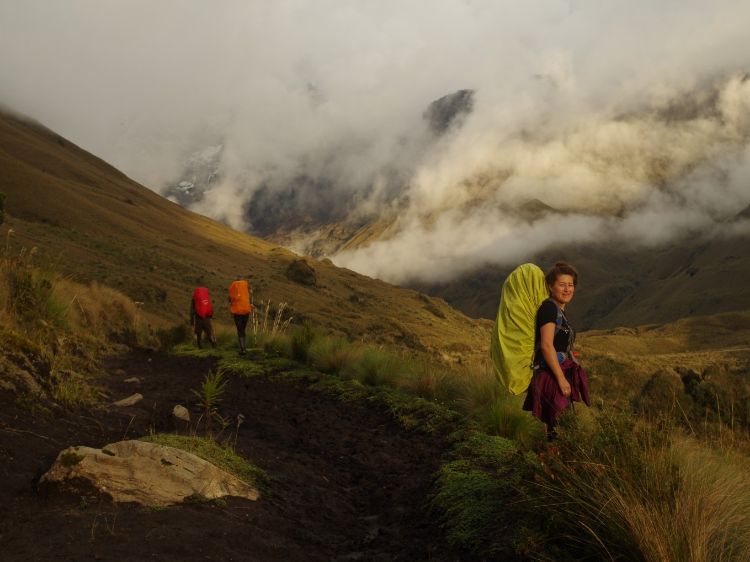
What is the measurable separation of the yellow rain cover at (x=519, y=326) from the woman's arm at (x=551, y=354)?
259mm

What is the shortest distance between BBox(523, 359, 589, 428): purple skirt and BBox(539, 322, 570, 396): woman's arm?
8 centimetres

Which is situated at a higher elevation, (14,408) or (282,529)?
(282,529)

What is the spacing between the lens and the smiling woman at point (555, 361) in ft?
16.4

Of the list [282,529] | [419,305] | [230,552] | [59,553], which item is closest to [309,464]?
[282,529]

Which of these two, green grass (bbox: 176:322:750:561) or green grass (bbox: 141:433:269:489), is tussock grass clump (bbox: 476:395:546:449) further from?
green grass (bbox: 141:433:269:489)

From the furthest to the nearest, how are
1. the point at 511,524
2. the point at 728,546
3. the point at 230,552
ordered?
Result: the point at 511,524, the point at 230,552, the point at 728,546

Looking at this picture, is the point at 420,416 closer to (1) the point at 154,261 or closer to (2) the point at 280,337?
(2) the point at 280,337

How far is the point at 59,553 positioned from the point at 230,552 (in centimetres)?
100

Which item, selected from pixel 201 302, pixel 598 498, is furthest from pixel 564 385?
pixel 201 302

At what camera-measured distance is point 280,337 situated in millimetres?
15320

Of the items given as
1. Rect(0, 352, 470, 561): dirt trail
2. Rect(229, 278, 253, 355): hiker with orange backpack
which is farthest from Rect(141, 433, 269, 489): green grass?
Rect(229, 278, 253, 355): hiker with orange backpack

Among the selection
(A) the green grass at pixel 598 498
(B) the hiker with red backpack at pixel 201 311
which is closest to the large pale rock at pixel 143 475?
(A) the green grass at pixel 598 498

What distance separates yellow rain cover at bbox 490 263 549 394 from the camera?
208 inches

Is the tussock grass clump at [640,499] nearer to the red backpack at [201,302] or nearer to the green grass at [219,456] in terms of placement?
the green grass at [219,456]
